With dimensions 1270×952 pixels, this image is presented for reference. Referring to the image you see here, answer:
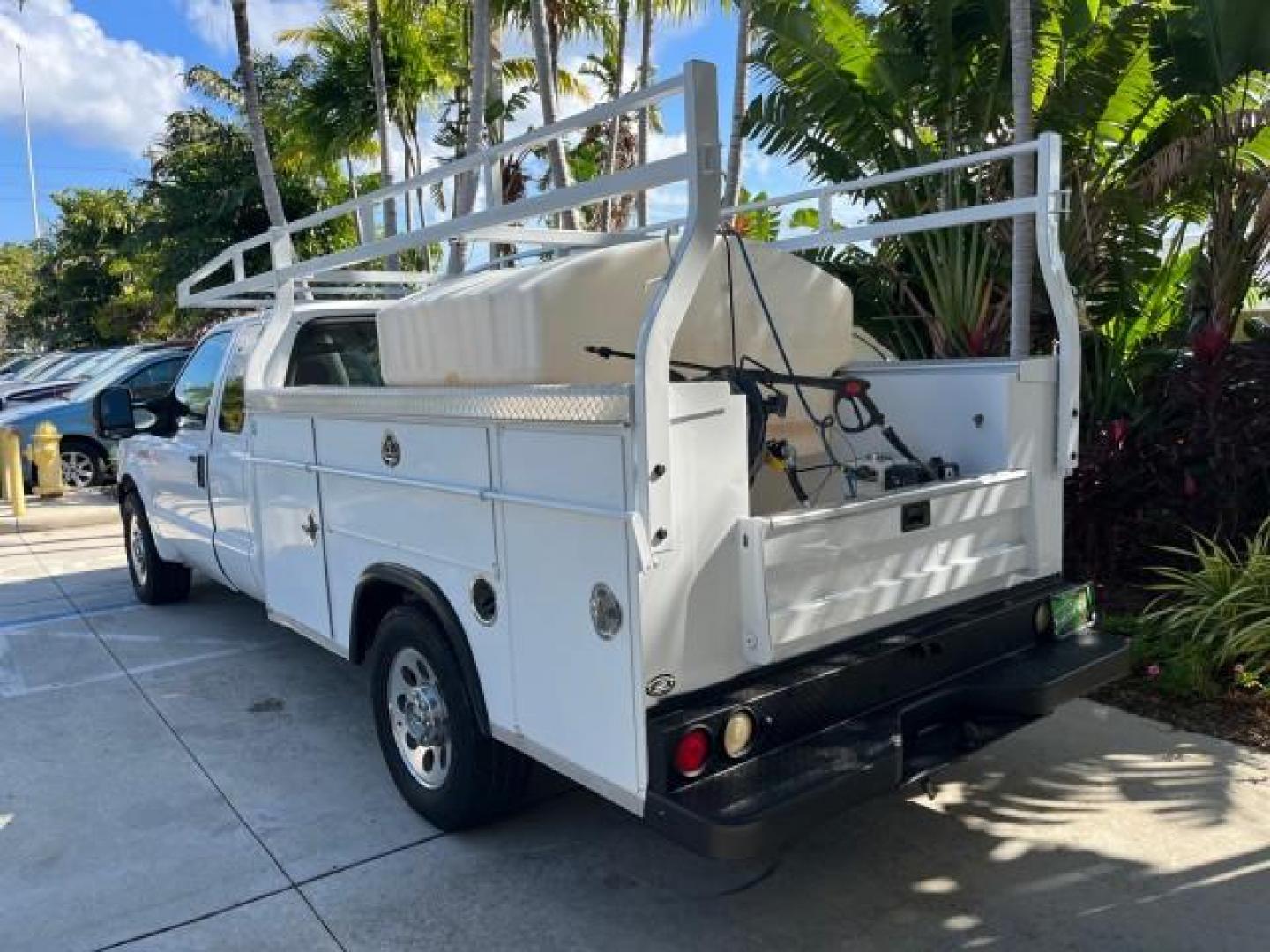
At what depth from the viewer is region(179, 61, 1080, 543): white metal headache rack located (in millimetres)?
2643

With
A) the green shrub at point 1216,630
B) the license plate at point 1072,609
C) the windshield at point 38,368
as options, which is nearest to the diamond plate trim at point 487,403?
the license plate at point 1072,609

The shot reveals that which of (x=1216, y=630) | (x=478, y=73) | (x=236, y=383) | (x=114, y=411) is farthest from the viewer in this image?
(x=478, y=73)

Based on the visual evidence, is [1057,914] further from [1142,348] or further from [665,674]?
[1142,348]

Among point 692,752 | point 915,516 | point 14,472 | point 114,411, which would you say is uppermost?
point 114,411

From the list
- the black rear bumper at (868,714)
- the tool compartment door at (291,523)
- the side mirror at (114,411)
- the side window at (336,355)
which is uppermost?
the side window at (336,355)

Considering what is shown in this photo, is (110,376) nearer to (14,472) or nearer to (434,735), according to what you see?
(14,472)

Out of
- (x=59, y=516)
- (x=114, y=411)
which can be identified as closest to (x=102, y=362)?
(x=59, y=516)

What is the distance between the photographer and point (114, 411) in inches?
238

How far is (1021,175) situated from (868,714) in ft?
15.6

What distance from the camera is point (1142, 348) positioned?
7.57m

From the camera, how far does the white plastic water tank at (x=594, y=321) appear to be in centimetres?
344

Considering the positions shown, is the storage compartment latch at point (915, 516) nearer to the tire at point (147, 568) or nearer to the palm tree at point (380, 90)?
the tire at point (147, 568)

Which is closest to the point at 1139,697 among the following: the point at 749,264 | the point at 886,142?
the point at 749,264

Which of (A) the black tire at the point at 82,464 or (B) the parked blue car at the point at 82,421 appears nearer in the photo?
(B) the parked blue car at the point at 82,421
